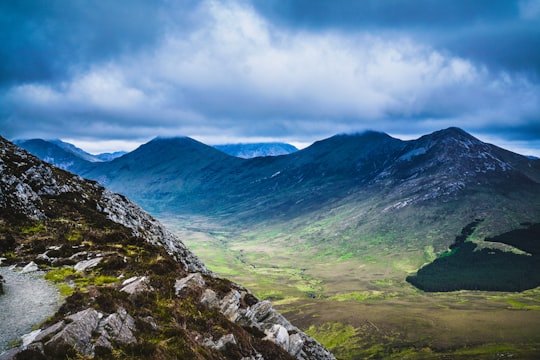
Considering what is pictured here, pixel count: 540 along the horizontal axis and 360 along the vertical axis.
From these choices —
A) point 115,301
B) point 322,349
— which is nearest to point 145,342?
point 115,301

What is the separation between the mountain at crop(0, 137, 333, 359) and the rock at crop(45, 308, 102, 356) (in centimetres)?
5

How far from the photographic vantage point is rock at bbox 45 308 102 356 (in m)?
17.9

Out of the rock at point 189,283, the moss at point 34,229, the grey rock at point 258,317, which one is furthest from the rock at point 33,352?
the moss at point 34,229

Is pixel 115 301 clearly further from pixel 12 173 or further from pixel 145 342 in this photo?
pixel 12 173

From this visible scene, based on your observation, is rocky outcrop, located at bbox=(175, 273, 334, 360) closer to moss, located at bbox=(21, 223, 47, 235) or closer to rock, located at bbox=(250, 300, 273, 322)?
rock, located at bbox=(250, 300, 273, 322)

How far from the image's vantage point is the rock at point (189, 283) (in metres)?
30.3

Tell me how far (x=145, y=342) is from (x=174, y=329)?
2.75 metres

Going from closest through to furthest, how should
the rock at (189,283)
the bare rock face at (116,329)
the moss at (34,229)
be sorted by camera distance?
the bare rock face at (116,329) → the rock at (189,283) → the moss at (34,229)

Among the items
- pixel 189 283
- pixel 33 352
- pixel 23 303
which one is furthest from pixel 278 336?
pixel 33 352

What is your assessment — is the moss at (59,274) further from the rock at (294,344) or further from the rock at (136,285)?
the rock at (294,344)

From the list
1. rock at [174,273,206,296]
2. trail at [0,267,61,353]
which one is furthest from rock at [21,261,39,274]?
rock at [174,273,206,296]

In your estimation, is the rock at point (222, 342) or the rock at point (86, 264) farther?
the rock at point (86, 264)

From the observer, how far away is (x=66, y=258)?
113ft

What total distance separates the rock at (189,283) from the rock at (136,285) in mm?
2862
